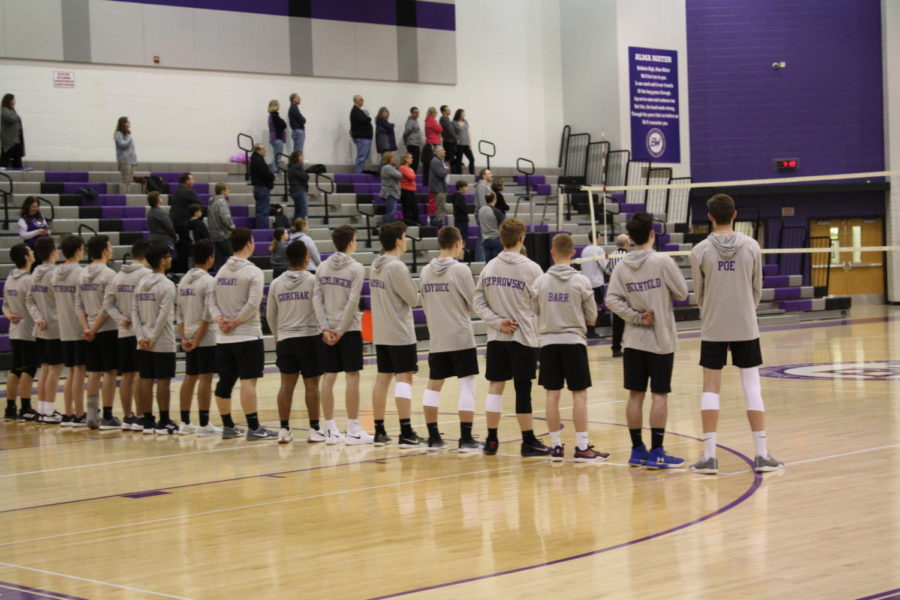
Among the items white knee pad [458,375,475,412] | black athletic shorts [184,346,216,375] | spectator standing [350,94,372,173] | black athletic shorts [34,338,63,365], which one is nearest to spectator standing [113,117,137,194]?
spectator standing [350,94,372,173]

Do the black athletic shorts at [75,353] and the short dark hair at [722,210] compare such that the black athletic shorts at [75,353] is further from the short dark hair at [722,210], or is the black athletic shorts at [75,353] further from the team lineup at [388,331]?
the short dark hair at [722,210]

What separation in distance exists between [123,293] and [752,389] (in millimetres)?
6412

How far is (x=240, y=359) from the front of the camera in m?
9.99

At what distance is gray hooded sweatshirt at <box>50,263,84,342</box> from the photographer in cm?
1164

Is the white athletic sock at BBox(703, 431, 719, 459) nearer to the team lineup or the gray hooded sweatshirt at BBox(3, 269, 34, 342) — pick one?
the team lineup

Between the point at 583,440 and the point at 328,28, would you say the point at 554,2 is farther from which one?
the point at 583,440

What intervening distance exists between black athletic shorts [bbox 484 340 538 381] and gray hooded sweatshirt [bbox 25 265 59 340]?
5.73m

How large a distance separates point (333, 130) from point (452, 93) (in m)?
3.42

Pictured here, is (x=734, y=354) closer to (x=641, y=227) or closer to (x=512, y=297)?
(x=641, y=227)

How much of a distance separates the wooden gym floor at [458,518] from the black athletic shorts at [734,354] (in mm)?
738

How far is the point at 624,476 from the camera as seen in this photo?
302 inches

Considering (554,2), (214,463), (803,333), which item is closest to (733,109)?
(554,2)

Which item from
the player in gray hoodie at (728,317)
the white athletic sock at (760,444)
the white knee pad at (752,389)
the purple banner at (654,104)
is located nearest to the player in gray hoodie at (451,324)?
the player in gray hoodie at (728,317)

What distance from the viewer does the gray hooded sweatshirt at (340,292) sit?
31.0ft
